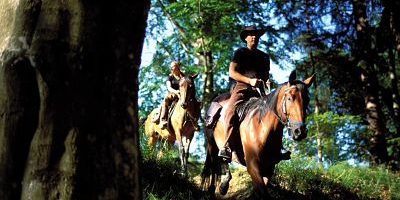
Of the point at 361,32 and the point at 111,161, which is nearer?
the point at 111,161

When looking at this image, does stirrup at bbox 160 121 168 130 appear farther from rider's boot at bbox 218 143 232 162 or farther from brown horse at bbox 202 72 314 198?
rider's boot at bbox 218 143 232 162

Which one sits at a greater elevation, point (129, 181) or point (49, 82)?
point (49, 82)

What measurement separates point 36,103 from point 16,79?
157 mm

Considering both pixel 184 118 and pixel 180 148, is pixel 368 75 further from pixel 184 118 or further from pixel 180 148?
pixel 180 148

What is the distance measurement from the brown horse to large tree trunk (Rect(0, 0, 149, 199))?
580cm

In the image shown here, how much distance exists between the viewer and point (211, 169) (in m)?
10.8

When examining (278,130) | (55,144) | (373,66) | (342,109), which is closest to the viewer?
(55,144)

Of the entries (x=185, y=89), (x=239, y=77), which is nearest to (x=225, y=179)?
(x=239, y=77)

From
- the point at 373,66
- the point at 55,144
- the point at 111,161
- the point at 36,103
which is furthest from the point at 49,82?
the point at 373,66

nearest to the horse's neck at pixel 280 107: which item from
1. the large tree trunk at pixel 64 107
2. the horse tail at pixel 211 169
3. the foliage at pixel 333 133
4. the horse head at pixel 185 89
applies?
the horse tail at pixel 211 169

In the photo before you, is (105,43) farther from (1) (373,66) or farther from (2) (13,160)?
(1) (373,66)

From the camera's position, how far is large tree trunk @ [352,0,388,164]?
19.5 meters

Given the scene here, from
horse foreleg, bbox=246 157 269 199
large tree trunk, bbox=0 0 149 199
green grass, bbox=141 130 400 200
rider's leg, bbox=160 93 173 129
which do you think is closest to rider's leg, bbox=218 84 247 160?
horse foreleg, bbox=246 157 269 199

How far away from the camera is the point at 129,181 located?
2803 mm
